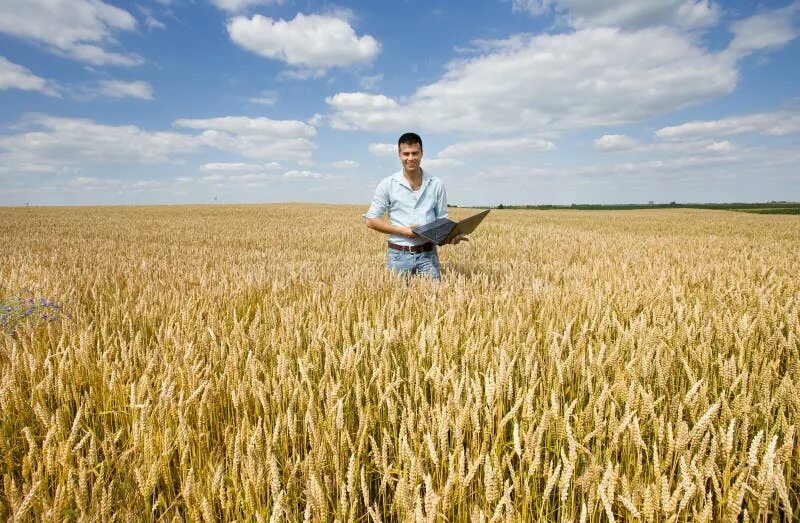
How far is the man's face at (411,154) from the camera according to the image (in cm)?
483

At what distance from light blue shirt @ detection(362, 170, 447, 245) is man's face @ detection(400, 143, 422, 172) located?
319 mm

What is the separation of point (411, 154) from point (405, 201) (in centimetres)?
61

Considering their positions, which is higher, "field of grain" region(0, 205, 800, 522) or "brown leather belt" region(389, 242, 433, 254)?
"brown leather belt" region(389, 242, 433, 254)

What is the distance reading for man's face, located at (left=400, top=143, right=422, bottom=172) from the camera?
190 inches

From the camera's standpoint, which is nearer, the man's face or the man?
the man's face

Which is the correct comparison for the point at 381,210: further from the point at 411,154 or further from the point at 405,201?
the point at 411,154

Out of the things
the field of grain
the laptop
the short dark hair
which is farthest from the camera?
the short dark hair

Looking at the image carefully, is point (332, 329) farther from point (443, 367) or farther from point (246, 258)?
point (246, 258)

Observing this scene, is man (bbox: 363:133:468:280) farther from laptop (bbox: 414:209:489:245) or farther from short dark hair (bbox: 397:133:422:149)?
laptop (bbox: 414:209:489:245)

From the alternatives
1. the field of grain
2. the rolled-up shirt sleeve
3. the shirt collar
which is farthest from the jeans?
the field of grain

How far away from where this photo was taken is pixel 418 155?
191 inches

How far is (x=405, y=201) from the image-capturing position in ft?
17.1

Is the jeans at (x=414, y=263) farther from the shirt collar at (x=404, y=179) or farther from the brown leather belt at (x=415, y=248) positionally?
the shirt collar at (x=404, y=179)

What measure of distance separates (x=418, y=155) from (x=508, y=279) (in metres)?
1.67
